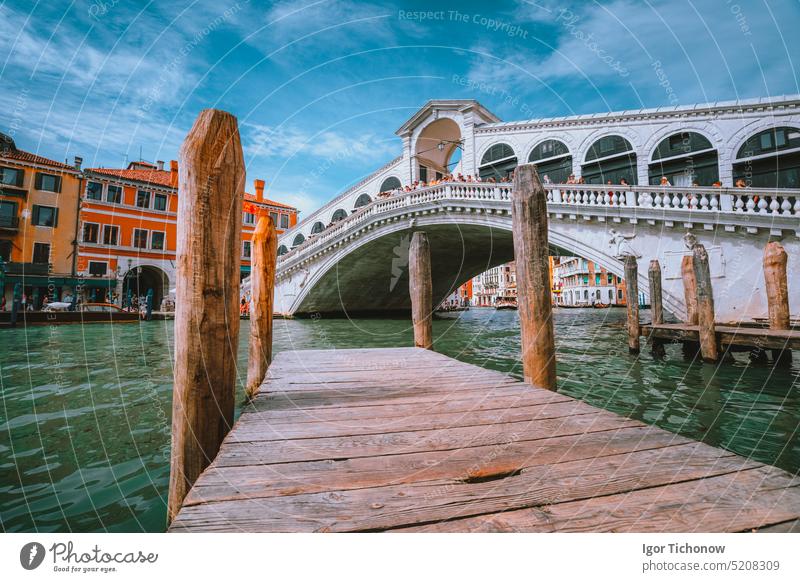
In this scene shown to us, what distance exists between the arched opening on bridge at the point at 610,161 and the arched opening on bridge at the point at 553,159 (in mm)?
Answer: 788

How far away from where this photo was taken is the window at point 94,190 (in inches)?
728

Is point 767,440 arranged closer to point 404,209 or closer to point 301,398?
point 301,398

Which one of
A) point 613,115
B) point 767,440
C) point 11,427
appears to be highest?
point 613,115

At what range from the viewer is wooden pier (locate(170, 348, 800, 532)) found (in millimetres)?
989

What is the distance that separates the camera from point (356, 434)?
1.64m

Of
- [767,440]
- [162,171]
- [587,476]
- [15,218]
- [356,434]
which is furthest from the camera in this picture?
[162,171]

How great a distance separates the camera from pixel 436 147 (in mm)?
20328

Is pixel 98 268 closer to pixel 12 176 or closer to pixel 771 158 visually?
pixel 12 176

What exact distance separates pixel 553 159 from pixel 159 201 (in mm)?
19327

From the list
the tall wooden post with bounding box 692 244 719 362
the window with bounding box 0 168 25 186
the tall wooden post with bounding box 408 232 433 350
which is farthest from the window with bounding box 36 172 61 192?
the tall wooden post with bounding box 692 244 719 362

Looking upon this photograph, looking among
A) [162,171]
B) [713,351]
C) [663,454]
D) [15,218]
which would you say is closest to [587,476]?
[663,454]

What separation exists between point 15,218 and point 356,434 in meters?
22.4

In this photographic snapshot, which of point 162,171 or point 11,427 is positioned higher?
point 162,171

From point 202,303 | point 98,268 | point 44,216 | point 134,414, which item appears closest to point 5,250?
point 44,216
